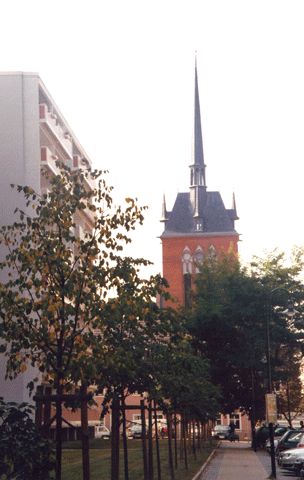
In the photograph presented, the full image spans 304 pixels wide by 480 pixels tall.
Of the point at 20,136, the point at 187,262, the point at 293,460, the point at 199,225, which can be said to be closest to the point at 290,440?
the point at 293,460

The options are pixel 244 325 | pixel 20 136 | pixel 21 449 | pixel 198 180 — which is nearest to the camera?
pixel 21 449

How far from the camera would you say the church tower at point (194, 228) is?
13625cm

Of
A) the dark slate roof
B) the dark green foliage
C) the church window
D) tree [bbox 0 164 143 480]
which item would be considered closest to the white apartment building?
tree [bbox 0 164 143 480]

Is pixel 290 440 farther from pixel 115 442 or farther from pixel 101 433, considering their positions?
pixel 101 433

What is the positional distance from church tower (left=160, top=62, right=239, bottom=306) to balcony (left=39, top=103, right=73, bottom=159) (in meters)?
69.5

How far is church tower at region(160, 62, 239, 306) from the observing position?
136250 millimetres

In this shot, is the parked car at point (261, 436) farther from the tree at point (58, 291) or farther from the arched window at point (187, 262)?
the arched window at point (187, 262)

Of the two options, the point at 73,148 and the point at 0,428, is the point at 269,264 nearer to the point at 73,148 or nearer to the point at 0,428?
the point at 73,148

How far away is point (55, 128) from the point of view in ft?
196

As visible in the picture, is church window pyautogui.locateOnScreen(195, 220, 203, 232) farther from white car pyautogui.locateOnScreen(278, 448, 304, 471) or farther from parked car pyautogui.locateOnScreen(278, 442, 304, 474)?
white car pyautogui.locateOnScreen(278, 448, 304, 471)

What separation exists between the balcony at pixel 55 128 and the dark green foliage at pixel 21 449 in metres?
42.6

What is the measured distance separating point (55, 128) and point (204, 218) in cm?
8003

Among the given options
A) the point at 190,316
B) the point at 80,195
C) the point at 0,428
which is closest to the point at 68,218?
the point at 80,195

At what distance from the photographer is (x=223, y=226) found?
138m
